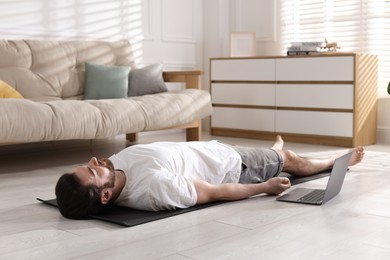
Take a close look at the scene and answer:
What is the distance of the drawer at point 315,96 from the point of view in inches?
181

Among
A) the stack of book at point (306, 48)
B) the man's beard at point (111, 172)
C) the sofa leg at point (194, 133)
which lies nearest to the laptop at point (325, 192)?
the man's beard at point (111, 172)

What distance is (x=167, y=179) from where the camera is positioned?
2232 mm

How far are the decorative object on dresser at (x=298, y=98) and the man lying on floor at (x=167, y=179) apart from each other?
1.98 metres

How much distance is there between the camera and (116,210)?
2.40 meters

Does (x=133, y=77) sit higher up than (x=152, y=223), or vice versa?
(x=133, y=77)

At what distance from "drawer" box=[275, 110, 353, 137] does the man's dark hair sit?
282cm

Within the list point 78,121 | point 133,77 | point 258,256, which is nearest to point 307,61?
point 133,77

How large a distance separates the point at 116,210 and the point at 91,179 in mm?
305

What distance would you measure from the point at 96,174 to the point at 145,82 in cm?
241

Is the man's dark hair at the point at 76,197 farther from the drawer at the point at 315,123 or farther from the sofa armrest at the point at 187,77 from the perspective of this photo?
the drawer at the point at 315,123

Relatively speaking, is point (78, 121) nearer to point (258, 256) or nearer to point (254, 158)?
point (254, 158)

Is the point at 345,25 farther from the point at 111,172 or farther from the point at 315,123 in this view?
the point at 111,172

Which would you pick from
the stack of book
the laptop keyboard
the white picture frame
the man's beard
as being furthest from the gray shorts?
the white picture frame

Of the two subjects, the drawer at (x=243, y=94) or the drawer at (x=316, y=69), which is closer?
the drawer at (x=316, y=69)
